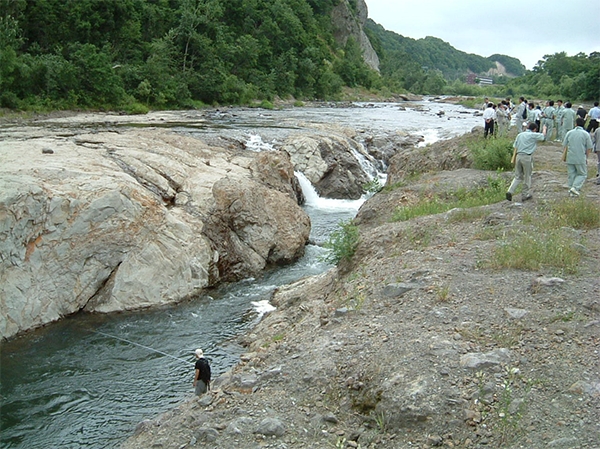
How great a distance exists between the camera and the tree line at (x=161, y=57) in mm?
36406

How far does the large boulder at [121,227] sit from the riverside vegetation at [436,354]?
3289mm

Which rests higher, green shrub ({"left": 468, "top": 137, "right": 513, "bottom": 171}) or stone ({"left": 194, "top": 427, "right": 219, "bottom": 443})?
green shrub ({"left": 468, "top": 137, "right": 513, "bottom": 171})

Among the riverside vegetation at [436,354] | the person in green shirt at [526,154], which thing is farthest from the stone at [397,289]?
the person in green shirt at [526,154]

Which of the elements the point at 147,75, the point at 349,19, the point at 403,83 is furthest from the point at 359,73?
the point at 147,75

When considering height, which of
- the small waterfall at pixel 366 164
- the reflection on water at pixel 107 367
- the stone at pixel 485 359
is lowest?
the reflection on water at pixel 107 367

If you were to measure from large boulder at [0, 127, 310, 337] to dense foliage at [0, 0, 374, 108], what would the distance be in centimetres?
2181

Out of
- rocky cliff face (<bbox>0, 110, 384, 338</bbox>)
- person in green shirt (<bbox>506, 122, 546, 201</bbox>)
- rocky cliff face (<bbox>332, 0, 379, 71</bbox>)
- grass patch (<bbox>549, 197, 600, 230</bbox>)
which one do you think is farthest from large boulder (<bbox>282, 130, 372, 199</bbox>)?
rocky cliff face (<bbox>332, 0, 379, 71</bbox>)

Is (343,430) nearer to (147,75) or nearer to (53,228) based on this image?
(53,228)

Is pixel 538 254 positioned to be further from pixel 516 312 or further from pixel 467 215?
pixel 467 215

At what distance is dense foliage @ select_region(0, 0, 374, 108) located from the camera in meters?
36.3

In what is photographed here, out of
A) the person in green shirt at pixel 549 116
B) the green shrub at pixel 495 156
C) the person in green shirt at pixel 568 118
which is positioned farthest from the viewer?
the person in green shirt at pixel 549 116

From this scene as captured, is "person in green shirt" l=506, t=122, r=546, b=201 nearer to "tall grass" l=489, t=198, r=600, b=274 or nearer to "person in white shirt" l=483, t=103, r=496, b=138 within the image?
"tall grass" l=489, t=198, r=600, b=274

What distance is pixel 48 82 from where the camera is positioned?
35.4 metres

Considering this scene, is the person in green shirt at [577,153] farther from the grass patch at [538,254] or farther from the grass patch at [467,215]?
the grass patch at [538,254]
